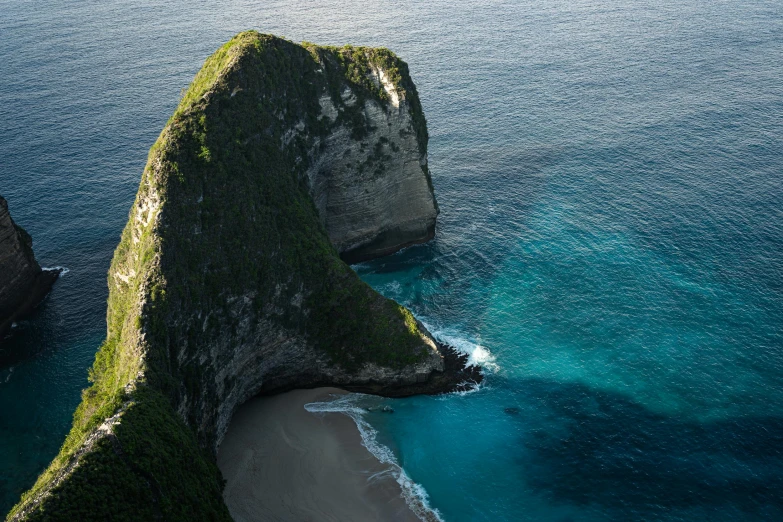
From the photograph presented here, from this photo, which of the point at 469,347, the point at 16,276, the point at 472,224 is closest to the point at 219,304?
the point at 469,347

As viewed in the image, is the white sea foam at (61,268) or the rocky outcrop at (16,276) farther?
the white sea foam at (61,268)

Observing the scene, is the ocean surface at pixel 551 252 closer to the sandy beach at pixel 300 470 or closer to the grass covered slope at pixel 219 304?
the sandy beach at pixel 300 470

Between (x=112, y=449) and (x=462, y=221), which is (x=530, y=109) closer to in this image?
(x=462, y=221)

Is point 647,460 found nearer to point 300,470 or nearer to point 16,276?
point 300,470

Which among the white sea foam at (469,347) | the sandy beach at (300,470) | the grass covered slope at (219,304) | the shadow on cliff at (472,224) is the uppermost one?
the grass covered slope at (219,304)

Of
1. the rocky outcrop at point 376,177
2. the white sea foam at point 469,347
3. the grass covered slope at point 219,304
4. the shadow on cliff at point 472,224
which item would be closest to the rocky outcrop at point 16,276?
the grass covered slope at point 219,304

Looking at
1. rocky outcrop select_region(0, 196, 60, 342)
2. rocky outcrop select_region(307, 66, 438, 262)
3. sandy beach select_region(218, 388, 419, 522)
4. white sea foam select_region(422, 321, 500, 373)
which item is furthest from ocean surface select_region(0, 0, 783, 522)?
rocky outcrop select_region(307, 66, 438, 262)

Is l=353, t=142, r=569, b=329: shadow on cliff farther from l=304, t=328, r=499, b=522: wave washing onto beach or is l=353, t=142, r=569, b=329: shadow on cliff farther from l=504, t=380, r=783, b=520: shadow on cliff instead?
l=504, t=380, r=783, b=520: shadow on cliff

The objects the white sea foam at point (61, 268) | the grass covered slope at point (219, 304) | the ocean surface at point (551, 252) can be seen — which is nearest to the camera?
the grass covered slope at point (219, 304)
